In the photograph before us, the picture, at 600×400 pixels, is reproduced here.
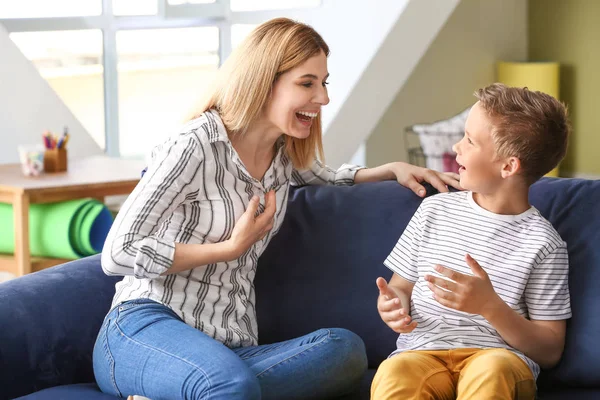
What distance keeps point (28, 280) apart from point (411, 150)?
3.77m

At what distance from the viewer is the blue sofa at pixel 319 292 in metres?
1.94

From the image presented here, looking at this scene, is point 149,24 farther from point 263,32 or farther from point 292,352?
point 292,352

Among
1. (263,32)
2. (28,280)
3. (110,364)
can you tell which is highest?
(263,32)

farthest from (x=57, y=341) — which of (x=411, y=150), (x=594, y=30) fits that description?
(x=594, y=30)

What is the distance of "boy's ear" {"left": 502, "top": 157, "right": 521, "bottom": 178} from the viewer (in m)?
1.90

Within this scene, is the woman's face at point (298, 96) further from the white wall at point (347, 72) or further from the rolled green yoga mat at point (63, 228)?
the white wall at point (347, 72)

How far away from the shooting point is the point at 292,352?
193cm

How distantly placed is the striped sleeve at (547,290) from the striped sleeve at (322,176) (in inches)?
23.4

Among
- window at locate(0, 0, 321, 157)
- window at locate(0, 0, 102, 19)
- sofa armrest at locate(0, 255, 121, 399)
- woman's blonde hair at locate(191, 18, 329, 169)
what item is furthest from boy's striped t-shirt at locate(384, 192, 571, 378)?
window at locate(0, 0, 102, 19)

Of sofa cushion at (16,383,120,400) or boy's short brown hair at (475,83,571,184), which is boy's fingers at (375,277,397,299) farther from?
sofa cushion at (16,383,120,400)

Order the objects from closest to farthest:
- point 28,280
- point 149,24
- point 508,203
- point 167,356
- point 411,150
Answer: point 167,356 → point 508,203 → point 28,280 → point 149,24 → point 411,150

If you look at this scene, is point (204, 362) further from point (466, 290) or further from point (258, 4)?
point (258, 4)

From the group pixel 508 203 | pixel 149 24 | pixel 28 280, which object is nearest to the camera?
pixel 508 203

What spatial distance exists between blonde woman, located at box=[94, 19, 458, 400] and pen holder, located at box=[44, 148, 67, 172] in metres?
1.70
